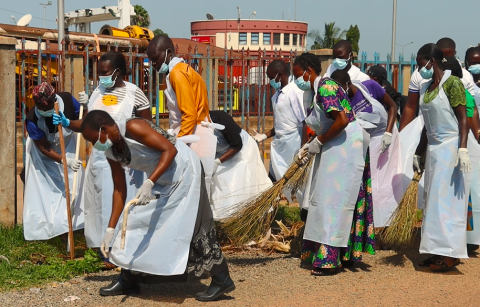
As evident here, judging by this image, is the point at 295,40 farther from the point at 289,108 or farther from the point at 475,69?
the point at 289,108

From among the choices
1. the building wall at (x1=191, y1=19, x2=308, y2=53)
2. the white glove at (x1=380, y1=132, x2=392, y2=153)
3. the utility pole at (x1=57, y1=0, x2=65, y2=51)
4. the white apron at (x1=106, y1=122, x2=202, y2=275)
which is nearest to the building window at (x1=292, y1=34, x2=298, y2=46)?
the building wall at (x1=191, y1=19, x2=308, y2=53)

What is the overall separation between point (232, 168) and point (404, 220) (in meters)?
1.95

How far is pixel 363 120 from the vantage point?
618 cm

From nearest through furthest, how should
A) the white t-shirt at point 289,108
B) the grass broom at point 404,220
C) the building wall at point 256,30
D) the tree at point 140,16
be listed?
the grass broom at point 404,220, the white t-shirt at point 289,108, the tree at point 140,16, the building wall at point 256,30

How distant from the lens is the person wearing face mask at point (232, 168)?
22.5 feet

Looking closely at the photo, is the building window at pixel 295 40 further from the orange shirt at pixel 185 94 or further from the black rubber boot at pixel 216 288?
the black rubber boot at pixel 216 288

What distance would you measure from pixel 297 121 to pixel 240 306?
10.1 feet

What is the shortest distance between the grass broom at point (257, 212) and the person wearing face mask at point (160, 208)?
1.18m

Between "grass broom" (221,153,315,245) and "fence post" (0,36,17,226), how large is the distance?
2.34m

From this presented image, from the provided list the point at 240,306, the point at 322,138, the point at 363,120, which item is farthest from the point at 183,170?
the point at 363,120

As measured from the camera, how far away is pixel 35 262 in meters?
6.07

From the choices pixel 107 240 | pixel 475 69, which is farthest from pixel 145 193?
pixel 475 69

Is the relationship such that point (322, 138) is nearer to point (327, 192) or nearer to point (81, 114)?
point (327, 192)

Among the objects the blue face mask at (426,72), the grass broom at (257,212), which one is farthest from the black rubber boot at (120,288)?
the blue face mask at (426,72)
